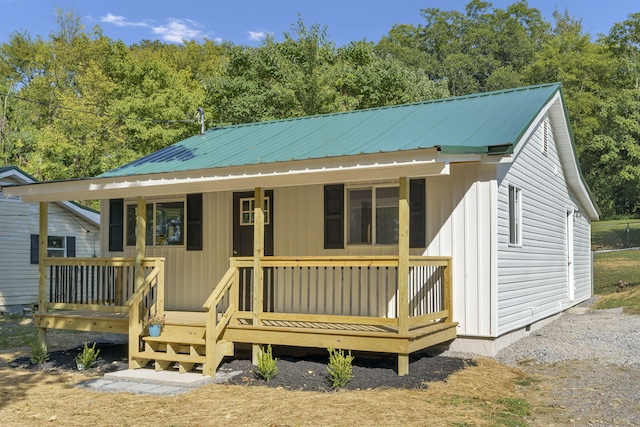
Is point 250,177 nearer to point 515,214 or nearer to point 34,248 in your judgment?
point 515,214

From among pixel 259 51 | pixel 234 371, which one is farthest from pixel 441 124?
pixel 259 51

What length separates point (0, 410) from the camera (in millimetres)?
7387

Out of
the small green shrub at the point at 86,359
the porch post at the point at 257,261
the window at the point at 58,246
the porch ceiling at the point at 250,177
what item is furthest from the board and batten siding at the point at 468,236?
the window at the point at 58,246

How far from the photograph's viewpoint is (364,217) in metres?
10.4

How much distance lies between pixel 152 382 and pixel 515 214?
6.43 meters

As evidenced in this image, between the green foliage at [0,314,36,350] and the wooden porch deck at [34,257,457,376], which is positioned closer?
the wooden porch deck at [34,257,457,376]

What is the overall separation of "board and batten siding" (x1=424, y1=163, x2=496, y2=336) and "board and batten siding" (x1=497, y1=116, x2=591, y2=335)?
0.32 metres

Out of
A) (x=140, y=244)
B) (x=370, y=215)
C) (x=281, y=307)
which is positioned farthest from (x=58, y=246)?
(x=370, y=215)

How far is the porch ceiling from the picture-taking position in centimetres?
805

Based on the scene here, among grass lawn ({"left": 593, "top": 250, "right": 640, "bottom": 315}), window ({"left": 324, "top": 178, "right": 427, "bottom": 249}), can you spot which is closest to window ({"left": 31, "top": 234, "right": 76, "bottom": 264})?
window ({"left": 324, "top": 178, "right": 427, "bottom": 249})

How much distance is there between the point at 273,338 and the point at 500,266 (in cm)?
358

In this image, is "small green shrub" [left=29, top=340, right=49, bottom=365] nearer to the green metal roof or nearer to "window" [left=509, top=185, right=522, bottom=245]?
the green metal roof

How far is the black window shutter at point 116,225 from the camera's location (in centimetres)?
1281

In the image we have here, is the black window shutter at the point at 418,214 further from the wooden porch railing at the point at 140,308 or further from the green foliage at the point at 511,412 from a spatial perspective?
the wooden porch railing at the point at 140,308
